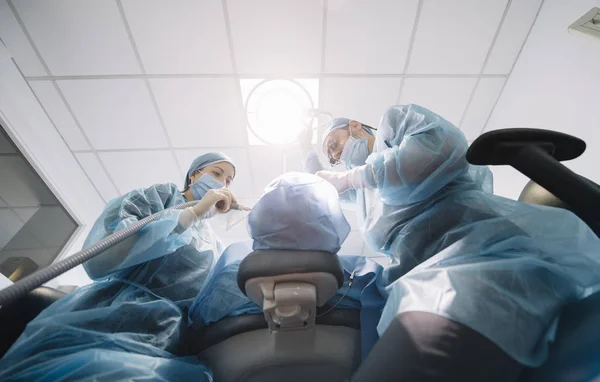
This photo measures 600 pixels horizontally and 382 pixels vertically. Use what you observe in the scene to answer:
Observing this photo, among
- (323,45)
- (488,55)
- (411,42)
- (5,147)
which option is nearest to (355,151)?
(323,45)

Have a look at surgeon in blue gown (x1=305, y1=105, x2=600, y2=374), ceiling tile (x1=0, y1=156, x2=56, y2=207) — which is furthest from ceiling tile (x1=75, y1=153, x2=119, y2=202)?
surgeon in blue gown (x1=305, y1=105, x2=600, y2=374)

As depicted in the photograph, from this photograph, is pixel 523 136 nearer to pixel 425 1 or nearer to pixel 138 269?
pixel 138 269

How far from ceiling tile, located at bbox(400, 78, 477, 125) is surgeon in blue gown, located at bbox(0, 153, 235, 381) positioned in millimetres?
1397

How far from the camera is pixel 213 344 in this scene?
707 mm

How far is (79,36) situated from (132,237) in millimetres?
1369

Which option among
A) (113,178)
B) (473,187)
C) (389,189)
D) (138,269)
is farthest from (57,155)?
(473,187)

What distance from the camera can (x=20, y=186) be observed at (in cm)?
191

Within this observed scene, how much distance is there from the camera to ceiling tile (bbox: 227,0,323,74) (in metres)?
1.49

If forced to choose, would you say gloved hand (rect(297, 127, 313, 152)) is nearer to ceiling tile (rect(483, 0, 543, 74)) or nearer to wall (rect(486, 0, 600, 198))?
ceiling tile (rect(483, 0, 543, 74))

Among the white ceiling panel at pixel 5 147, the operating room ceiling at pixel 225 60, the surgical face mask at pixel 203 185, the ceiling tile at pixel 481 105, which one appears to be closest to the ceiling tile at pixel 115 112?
the operating room ceiling at pixel 225 60

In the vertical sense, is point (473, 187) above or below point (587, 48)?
below

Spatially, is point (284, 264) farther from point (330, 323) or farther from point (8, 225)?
point (8, 225)

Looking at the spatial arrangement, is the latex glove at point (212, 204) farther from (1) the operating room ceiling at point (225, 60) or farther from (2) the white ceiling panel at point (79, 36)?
(2) the white ceiling panel at point (79, 36)

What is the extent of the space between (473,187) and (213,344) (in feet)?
2.96
